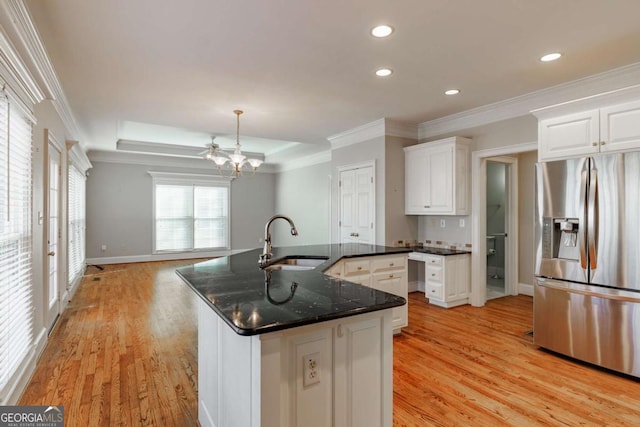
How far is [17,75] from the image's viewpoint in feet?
7.45

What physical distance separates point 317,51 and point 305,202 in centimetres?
577

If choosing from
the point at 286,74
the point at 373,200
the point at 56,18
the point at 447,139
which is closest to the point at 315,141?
the point at 373,200

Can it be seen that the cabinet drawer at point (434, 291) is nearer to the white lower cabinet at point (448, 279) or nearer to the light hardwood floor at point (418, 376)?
the white lower cabinet at point (448, 279)

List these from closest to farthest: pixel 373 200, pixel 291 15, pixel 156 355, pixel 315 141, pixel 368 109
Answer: pixel 291 15, pixel 156 355, pixel 368 109, pixel 373 200, pixel 315 141

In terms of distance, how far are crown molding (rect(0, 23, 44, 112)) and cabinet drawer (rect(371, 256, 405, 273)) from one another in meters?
3.08

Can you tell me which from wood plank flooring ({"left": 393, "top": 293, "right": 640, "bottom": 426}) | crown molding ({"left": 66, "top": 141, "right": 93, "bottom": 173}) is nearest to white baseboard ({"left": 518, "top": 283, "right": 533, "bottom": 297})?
wood plank flooring ({"left": 393, "top": 293, "right": 640, "bottom": 426})

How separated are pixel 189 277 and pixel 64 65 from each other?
2510 millimetres

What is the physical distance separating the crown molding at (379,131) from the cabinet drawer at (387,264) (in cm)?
223

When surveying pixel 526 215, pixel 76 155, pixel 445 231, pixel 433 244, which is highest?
pixel 76 155

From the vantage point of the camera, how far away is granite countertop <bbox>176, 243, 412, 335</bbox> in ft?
4.23

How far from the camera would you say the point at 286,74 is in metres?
3.24

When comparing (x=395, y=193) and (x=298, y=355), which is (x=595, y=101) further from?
(x=298, y=355)

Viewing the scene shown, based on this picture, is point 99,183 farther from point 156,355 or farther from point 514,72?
point 514,72

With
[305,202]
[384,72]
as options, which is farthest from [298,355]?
[305,202]
